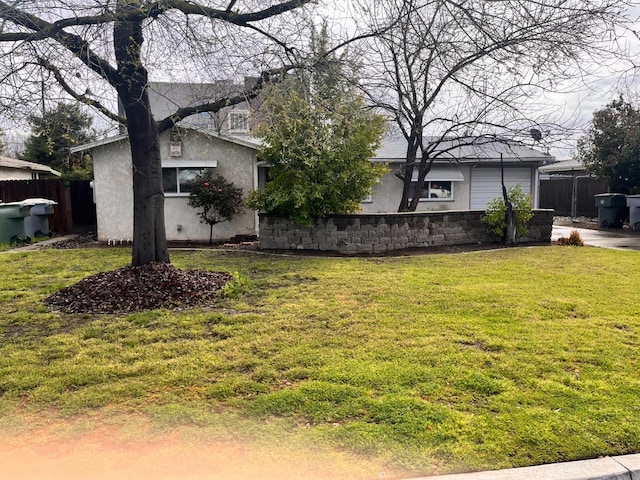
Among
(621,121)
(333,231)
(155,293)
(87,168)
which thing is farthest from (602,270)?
(87,168)

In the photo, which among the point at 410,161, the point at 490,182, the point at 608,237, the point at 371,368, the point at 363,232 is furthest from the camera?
the point at 490,182

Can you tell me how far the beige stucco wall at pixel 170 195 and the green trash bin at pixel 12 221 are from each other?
2.17 meters

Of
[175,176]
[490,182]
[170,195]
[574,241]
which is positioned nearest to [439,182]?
[490,182]

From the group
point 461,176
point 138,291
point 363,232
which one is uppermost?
point 461,176

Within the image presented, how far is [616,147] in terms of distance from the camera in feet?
62.6

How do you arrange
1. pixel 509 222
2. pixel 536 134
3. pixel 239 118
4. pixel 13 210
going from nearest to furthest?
pixel 239 118 < pixel 536 134 < pixel 509 222 < pixel 13 210

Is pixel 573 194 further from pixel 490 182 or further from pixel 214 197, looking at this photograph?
pixel 214 197

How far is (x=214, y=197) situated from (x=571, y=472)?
10.9 meters

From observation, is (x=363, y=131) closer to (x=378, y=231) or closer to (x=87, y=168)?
(x=378, y=231)

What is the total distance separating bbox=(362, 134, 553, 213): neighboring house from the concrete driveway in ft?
7.03

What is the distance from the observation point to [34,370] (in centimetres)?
409

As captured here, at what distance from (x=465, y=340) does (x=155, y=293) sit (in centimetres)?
424

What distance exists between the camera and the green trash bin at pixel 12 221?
42.2 ft

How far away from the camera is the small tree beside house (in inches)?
487
